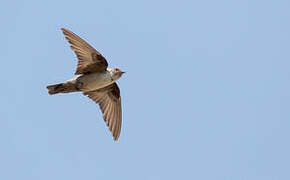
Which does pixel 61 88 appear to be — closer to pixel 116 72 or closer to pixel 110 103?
pixel 116 72

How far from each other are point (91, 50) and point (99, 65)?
1.27 feet

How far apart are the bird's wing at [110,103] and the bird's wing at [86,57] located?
0.96 m

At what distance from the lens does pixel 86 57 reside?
13.6 meters

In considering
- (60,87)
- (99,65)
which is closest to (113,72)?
(99,65)

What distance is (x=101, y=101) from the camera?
1463 cm

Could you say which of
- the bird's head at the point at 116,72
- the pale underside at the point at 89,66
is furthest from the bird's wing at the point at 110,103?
the bird's head at the point at 116,72

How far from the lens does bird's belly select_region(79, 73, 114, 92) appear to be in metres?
13.6

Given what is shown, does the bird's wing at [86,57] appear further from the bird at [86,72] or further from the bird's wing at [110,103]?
the bird's wing at [110,103]

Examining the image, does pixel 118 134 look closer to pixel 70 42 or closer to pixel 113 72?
pixel 113 72

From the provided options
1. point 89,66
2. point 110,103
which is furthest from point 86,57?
point 110,103

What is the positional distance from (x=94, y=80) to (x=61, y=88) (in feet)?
2.37

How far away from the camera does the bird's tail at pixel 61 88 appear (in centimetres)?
1329

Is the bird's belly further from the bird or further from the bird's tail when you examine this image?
the bird's tail

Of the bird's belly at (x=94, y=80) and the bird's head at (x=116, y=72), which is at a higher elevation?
the bird's head at (x=116, y=72)
